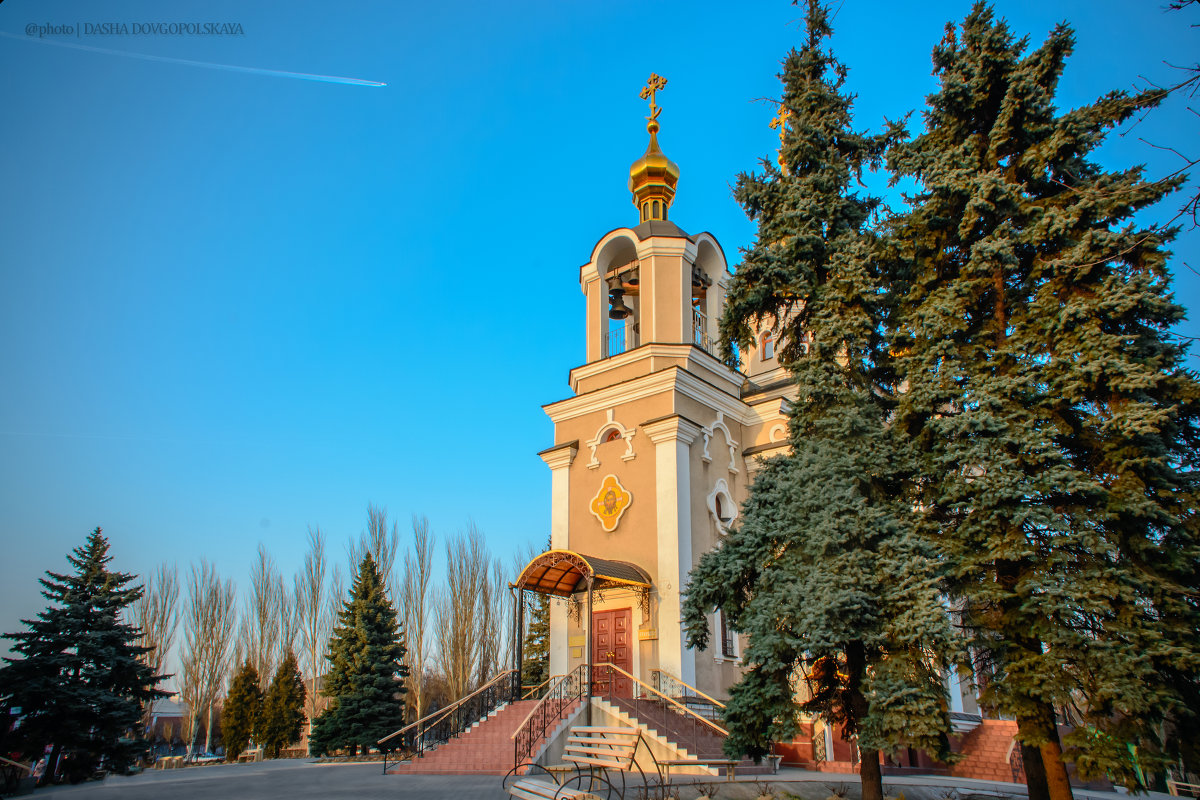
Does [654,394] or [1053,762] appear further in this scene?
[654,394]

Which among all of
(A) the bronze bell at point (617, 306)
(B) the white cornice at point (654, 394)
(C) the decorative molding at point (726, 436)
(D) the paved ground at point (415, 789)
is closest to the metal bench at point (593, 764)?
(D) the paved ground at point (415, 789)

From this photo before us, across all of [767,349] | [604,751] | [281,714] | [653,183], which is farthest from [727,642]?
[281,714]

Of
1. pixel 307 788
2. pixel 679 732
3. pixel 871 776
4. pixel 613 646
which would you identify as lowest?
pixel 307 788

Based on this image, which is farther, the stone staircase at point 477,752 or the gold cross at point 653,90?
the gold cross at point 653,90

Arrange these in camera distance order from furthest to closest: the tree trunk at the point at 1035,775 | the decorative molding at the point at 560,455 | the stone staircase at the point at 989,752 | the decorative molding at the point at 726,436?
the decorative molding at the point at 560,455 < the decorative molding at the point at 726,436 < the stone staircase at the point at 989,752 < the tree trunk at the point at 1035,775

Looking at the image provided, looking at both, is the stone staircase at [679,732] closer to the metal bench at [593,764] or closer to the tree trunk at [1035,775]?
the metal bench at [593,764]

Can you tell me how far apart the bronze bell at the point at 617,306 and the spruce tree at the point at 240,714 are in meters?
16.2

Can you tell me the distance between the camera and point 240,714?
Result: 908 inches

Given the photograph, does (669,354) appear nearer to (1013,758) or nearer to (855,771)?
(855,771)

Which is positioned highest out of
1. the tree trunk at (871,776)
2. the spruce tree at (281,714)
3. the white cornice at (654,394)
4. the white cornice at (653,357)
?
the white cornice at (653,357)

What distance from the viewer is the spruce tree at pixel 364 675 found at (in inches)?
725

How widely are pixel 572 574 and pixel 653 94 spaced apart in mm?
12816

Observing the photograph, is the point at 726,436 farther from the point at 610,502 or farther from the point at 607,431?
the point at 610,502

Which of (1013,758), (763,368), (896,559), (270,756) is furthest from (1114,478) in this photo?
(270,756)
